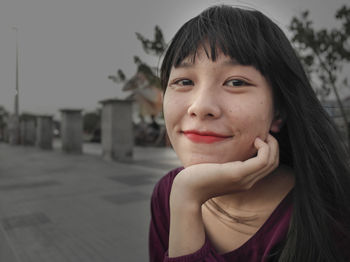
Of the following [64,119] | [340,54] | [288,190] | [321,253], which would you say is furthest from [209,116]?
[64,119]

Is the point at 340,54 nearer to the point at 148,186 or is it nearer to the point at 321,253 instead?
the point at 148,186

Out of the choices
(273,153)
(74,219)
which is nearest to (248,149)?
→ (273,153)

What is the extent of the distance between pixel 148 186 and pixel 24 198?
2211 millimetres

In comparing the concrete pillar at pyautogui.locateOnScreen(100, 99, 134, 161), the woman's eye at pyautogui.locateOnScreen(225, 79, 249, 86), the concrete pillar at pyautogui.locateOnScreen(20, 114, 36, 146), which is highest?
the woman's eye at pyautogui.locateOnScreen(225, 79, 249, 86)

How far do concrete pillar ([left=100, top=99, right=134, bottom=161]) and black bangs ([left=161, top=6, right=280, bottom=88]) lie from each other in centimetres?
926

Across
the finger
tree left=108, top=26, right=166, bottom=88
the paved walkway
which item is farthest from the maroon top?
tree left=108, top=26, right=166, bottom=88

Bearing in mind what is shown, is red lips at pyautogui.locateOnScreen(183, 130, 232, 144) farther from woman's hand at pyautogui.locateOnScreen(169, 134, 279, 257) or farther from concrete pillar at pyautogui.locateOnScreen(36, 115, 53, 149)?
concrete pillar at pyautogui.locateOnScreen(36, 115, 53, 149)

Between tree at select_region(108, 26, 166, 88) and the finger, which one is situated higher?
tree at select_region(108, 26, 166, 88)

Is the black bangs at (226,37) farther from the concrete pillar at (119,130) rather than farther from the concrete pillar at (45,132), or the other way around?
the concrete pillar at (45,132)

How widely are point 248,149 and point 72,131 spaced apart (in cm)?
1374

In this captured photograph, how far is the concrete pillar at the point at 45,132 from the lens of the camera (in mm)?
17047

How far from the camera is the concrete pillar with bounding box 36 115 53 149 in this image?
17.0 m

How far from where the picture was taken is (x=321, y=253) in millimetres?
927

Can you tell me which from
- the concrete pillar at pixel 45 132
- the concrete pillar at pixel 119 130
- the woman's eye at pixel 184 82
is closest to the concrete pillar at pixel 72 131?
the concrete pillar at pixel 119 130
